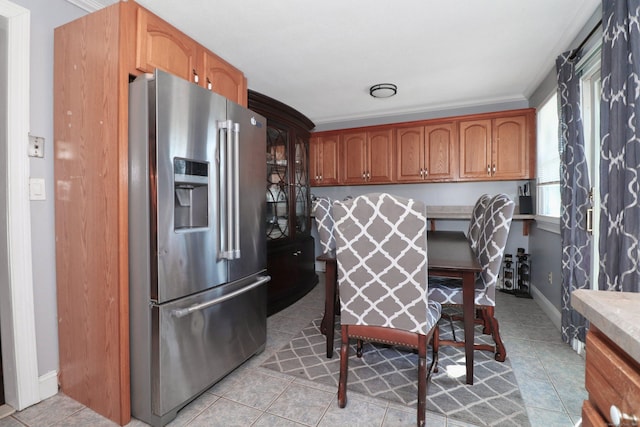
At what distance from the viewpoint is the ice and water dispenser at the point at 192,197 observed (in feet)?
5.32

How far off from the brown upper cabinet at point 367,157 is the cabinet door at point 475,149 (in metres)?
0.90

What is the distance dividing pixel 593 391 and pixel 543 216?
3.11 meters

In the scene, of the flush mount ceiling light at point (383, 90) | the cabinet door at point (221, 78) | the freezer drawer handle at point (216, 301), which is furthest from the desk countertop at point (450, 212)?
the cabinet door at point (221, 78)

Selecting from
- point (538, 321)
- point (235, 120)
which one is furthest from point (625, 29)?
point (538, 321)

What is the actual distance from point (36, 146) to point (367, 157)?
3.49 meters

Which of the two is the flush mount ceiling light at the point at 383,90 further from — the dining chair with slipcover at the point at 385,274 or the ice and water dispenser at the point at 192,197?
the ice and water dispenser at the point at 192,197

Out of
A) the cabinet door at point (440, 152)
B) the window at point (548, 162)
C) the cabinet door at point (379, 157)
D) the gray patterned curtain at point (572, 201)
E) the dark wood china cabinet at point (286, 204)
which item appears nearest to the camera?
the gray patterned curtain at point (572, 201)

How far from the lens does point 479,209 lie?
2799 mm

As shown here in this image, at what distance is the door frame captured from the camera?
1555mm

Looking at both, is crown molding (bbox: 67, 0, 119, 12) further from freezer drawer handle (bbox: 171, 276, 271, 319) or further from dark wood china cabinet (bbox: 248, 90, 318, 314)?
freezer drawer handle (bbox: 171, 276, 271, 319)

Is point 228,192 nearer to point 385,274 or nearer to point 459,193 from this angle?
point 385,274

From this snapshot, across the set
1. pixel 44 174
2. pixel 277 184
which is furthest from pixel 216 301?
pixel 277 184

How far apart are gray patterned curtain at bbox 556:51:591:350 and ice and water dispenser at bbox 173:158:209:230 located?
2525 mm

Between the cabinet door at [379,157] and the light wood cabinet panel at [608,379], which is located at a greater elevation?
the cabinet door at [379,157]
